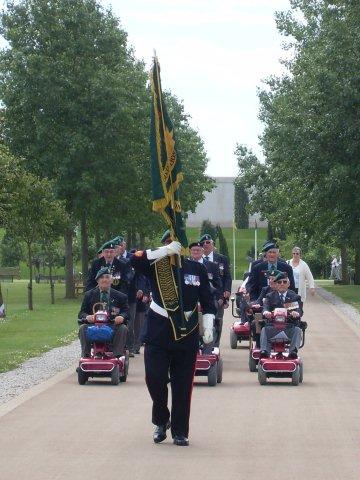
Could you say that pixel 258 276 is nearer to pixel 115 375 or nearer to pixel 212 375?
pixel 212 375

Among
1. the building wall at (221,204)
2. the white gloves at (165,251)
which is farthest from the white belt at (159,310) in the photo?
the building wall at (221,204)

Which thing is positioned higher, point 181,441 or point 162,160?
point 162,160

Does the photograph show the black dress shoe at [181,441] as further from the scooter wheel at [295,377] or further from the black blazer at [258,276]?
the black blazer at [258,276]

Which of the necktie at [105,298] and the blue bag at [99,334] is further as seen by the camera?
the necktie at [105,298]

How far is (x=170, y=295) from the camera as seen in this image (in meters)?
11.3

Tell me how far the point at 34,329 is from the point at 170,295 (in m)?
19.9

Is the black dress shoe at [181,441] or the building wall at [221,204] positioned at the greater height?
the building wall at [221,204]

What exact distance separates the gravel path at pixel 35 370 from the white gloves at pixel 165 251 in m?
4.24

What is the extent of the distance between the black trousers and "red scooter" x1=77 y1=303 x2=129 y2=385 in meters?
5.58

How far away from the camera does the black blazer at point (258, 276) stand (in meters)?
19.2

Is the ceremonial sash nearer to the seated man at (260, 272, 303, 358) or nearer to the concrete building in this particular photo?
the seated man at (260, 272, 303, 358)

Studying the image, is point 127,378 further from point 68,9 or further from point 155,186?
point 68,9

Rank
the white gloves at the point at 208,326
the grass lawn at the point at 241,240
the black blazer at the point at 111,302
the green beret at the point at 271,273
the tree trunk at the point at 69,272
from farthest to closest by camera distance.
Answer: the grass lawn at the point at 241,240
the tree trunk at the point at 69,272
the green beret at the point at 271,273
the black blazer at the point at 111,302
the white gloves at the point at 208,326

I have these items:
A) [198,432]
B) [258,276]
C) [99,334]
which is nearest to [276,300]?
[258,276]
